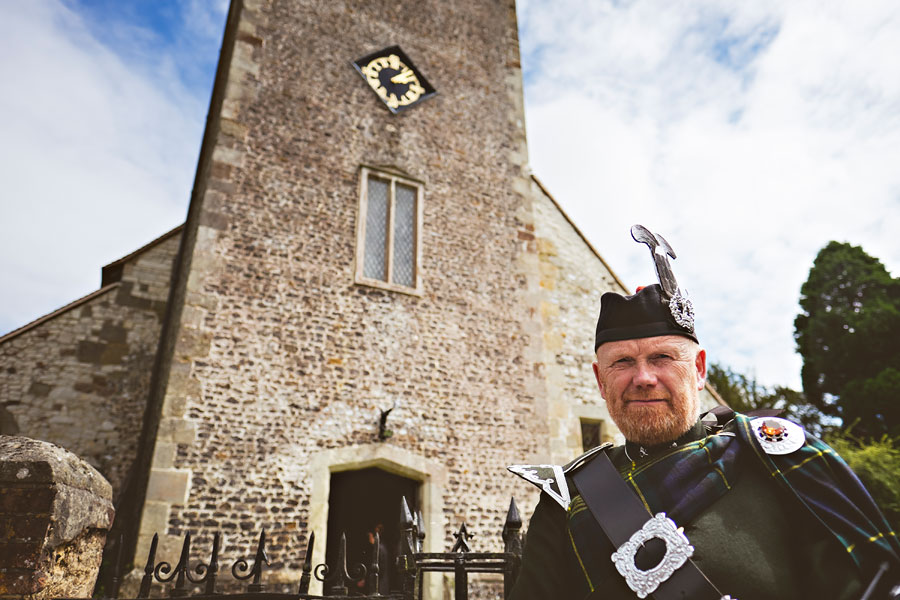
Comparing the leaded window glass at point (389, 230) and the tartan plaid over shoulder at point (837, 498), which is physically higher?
the leaded window glass at point (389, 230)

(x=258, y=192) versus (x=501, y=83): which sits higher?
(x=501, y=83)

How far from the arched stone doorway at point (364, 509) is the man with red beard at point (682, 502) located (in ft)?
23.4

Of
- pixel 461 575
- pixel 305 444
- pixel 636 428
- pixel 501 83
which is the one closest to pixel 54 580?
pixel 461 575

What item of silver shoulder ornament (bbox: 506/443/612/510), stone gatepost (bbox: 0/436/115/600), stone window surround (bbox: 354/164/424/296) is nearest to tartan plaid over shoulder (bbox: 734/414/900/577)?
silver shoulder ornament (bbox: 506/443/612/510)

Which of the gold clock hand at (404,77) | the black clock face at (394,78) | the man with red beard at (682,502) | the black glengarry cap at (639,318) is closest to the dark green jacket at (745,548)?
the man with red beard at (682,502)

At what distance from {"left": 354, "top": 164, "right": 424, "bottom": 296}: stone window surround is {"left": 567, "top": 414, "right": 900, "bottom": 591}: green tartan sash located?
6685 mm

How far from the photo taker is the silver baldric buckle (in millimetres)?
1368

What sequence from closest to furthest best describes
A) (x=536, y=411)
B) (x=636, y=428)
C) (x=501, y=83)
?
(x=636, y=428) → (x=536, y=411) → (x=501, y=83)

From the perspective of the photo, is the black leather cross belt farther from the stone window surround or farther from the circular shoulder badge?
the stone window surround

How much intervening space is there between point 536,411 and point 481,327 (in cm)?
150

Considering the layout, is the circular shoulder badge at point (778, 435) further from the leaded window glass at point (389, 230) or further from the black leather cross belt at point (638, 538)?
the leaded window glass at point (389, 230)

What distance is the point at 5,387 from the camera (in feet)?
26.2

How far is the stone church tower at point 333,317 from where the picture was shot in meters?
6.70

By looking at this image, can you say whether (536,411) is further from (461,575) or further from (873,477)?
(873,477)
